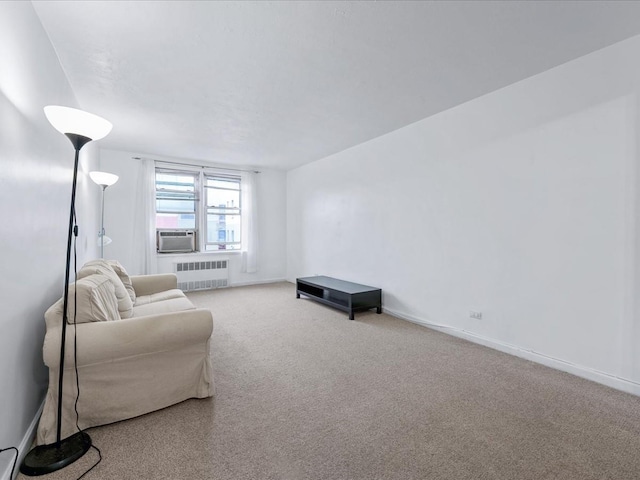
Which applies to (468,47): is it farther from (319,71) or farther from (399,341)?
(399,341)

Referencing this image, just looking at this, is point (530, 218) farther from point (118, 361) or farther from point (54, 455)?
point (54, 455)

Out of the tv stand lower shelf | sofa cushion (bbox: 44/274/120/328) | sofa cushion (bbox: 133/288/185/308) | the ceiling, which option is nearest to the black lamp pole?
sofa cushion (bbox: 44/274/120/328)

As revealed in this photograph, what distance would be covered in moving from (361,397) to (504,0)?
107 inches

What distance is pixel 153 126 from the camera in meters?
3.86

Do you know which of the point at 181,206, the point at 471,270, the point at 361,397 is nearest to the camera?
the point at 361,397

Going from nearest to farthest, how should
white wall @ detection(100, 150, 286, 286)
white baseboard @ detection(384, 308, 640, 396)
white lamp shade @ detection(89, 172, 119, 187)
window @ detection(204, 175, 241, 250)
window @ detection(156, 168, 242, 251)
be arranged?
white baseboard @ detection(384, 308, 640, 396) → white lamp shade @ detection(89, 172, 119, 187) → white wall @ detection(100, 150, 286, 286) → window @ detection(156, 168, 242, 251) → window @ detection(204, 175, 241, 250)

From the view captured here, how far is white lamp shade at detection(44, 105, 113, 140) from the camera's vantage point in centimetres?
146

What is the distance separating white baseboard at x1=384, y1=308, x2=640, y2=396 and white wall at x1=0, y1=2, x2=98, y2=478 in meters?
3.54

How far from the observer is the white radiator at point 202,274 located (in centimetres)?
557

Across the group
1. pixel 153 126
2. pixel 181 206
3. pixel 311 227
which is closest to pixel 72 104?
pixel 153 126

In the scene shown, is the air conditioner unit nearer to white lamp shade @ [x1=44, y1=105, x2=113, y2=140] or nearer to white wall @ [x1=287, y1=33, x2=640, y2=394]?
white wall @ [x1=287, y1=33, x2=640, y2=394]

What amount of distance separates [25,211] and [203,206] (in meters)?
4.30

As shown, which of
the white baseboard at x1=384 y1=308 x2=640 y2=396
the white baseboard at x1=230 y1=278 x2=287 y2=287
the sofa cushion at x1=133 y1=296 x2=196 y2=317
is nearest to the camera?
the white baseboard at x1=384 y1=308 x2=640 y2=396

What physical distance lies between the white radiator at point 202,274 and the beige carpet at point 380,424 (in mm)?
3075
